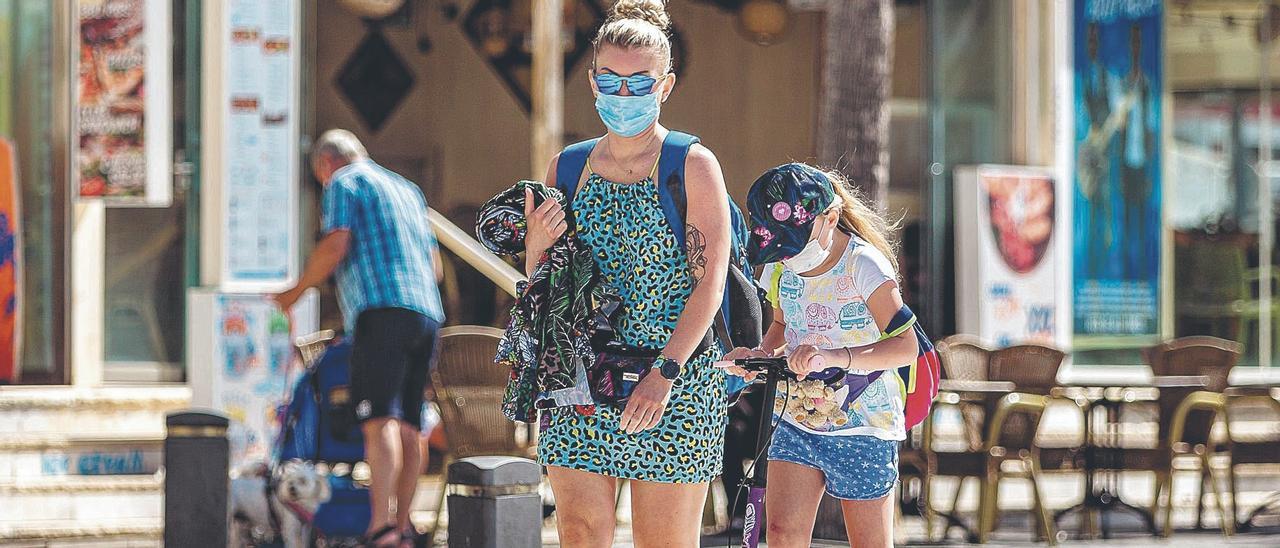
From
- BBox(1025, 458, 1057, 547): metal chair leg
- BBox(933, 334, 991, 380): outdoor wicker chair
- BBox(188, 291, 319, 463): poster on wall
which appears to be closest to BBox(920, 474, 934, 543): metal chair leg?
BBox(1025, 458, 1057, 547): metal chair leg

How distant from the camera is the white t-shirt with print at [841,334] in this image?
14.1ft

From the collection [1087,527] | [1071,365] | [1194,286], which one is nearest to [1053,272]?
[1071,365]

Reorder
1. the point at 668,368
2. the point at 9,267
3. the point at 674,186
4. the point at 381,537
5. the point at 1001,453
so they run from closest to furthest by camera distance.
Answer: the point at 668,368 < the point at 674,186 < the point at 381,537 < the point at 1001,453 < the point at 9,267

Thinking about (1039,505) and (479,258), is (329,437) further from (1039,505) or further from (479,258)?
(1039,505)

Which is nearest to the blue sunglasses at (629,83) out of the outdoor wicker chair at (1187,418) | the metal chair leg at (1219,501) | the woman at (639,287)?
the woman at (639,287)

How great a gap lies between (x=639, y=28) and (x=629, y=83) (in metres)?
0.14

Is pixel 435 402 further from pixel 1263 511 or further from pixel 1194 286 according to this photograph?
pixel 1194 286

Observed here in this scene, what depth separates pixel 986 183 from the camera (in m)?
10.6

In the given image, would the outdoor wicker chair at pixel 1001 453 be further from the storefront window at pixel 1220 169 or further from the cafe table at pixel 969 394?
the storefront window at pixel 1220 169

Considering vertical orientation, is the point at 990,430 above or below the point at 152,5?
below

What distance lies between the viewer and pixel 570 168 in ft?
13.8

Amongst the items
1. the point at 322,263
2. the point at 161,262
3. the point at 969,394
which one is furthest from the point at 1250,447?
the point at 161,262

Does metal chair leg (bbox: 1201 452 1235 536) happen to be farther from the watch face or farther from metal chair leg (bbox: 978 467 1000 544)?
the watch face

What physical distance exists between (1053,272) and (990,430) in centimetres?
318
